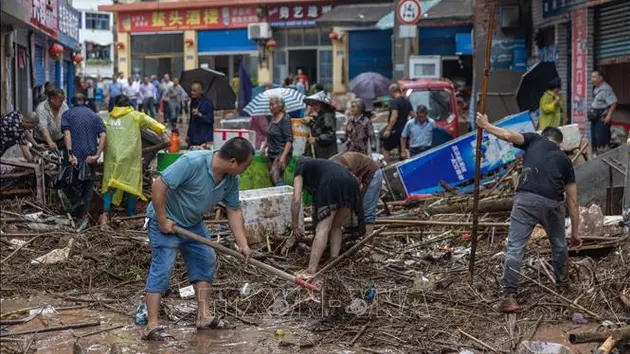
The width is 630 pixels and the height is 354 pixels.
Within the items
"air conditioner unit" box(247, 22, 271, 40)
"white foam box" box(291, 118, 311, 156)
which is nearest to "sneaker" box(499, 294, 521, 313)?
"white foam box" box(291, 118, 311, 156)

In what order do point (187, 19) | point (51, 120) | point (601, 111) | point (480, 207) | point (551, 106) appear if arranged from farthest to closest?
point (187, 19) < point (551, 106) < point (601, 111) < point (51, 120) < point (480, 207)

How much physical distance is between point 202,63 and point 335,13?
7774mm

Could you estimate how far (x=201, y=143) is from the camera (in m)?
14.0

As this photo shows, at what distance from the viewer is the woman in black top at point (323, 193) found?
8.70 meters

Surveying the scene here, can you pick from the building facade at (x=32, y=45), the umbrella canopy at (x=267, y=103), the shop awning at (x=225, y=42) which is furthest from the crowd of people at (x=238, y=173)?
the shop awning at (x=225, y=42)

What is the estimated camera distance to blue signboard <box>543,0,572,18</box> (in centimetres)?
1878

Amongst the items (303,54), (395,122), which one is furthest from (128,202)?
(303,54)

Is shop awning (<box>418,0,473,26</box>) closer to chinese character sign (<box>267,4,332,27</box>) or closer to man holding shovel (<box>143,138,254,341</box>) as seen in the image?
chinese character sign (<box>267,4,332,27</box>)

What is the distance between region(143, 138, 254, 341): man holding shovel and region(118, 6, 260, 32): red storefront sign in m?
32.8

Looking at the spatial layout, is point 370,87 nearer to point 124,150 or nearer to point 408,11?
point 408,11

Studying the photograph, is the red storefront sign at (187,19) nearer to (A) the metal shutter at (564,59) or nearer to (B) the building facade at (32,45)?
(B) the building facade at (32,45)

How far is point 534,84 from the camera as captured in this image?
16812 mm

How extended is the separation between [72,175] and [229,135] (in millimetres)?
2952

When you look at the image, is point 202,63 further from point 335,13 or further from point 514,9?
point 514,9
